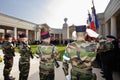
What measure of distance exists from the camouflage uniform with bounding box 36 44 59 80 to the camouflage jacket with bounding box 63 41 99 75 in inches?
50.9

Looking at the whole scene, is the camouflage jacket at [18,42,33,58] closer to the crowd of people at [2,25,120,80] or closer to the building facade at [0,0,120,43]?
the crowd of people at [2,25,120,80]

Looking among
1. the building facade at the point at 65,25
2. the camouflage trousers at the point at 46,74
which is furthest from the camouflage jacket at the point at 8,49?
the building facade at the point at 65,25

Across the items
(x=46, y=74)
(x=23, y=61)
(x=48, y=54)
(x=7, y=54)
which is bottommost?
(x=46, y=74)

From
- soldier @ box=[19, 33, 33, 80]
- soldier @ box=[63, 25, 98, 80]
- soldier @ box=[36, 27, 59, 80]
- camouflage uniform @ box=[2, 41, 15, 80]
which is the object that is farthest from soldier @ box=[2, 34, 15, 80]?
soldier @ box=[63, 25, 98, 80]

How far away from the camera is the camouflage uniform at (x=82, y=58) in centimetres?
356

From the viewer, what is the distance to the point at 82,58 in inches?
140

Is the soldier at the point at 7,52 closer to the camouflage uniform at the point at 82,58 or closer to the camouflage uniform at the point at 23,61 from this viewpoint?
the camouflage uniform at the point at 23,61

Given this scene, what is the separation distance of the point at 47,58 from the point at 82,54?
1545 millimetres

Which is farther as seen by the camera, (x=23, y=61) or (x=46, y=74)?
(x=23, y=61)

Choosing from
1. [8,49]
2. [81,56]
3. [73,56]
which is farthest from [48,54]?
[8,49]

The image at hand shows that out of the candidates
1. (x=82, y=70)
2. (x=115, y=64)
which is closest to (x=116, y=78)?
(x=115, y=64)

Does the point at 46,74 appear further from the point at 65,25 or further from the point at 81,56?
the point at 65,25

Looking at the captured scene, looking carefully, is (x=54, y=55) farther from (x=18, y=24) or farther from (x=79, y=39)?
(x=18, y=24)

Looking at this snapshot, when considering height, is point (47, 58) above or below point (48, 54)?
below
